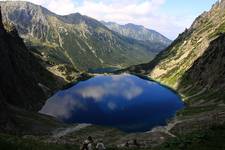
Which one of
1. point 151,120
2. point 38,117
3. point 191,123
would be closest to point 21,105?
point 38,117

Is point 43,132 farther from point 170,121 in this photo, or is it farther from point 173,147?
point 173,147

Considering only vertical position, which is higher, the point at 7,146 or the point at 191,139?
the point at 191,139

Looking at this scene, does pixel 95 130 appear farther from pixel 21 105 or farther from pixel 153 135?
pixel 21 105

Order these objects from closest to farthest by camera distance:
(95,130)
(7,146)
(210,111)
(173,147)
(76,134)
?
(7,146) < (173,147) < (76,134) < (95,130) < (210,111)

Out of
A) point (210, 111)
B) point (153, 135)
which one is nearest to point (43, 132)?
point (153, 135)

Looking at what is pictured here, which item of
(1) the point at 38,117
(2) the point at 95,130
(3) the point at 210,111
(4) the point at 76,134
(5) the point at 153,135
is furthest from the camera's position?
(3) the point at 210,111

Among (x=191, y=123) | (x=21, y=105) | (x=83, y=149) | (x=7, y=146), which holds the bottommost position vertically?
(x=7, y=146)

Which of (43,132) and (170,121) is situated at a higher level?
(170,121)

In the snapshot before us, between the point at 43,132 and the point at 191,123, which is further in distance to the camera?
the point at 191,123

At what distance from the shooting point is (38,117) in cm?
16962

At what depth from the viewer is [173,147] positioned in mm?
43281

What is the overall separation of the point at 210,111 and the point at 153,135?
54.0 m

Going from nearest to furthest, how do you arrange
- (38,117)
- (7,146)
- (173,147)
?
(7,146)
(173,147)
(38,117)

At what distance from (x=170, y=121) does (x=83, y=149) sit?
14369 centimetres
